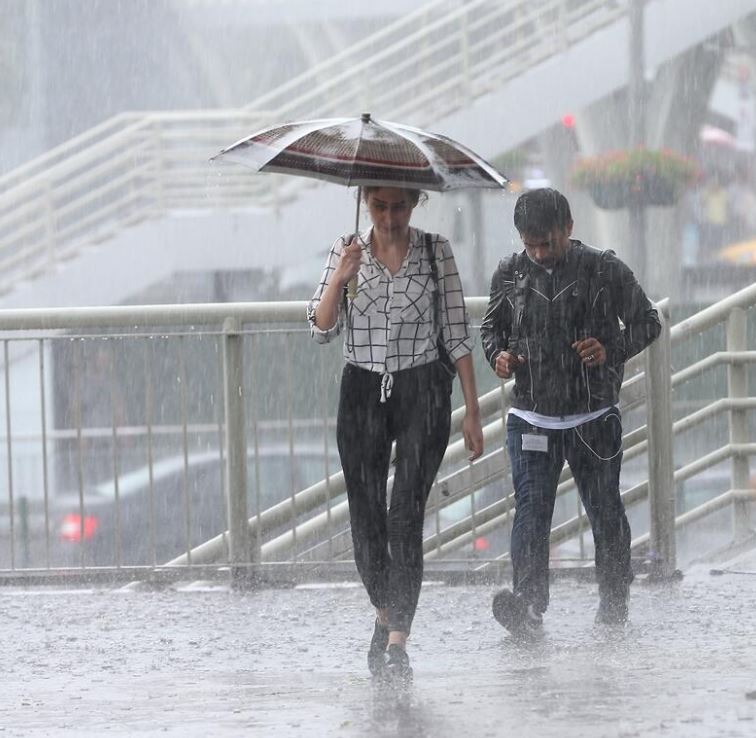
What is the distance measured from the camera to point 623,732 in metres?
4.82

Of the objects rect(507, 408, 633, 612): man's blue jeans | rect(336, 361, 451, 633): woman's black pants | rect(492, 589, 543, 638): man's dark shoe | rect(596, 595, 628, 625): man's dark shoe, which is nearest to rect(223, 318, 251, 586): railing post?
rect(507, 408, 633, 612): man's blue jeans

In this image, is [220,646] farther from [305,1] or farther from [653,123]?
[305,1]

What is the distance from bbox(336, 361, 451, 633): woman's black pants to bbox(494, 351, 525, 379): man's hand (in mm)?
505

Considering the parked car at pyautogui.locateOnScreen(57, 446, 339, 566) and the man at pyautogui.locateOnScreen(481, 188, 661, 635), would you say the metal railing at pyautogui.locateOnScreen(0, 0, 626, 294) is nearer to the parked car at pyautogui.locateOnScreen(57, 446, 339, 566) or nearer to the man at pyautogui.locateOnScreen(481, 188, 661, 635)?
the parked car at pyautogui.locateOnScreen(57, 446, 339, 566)

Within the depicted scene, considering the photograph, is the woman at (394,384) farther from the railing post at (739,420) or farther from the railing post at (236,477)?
the railing post at (739,420)

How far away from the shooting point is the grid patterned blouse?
19.0ft

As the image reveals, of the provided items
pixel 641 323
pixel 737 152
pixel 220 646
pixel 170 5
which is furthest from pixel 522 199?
pixel 737 152

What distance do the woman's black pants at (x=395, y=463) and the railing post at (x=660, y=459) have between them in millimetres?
1995

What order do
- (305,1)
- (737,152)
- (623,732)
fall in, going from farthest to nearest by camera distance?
1. (737,152)
2. (305,1)
3. (623,732)

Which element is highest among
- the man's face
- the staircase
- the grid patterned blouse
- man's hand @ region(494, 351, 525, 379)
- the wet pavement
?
the staircase

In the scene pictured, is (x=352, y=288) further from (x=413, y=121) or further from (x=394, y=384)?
(x=413, y=121)

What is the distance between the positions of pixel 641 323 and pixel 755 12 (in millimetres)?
16293

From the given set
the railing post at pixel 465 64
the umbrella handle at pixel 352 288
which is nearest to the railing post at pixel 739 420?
the umbrella handle at pixel 352 288

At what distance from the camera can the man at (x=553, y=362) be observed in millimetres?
6336
